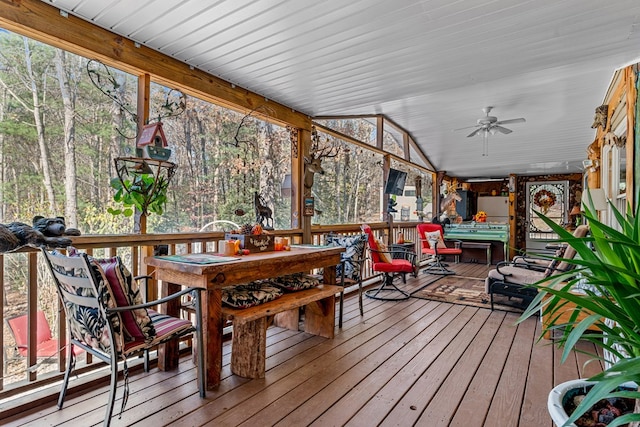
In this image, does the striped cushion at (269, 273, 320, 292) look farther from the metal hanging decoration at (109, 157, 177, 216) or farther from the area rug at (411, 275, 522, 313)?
the area rug at (411, 275, 522, 313)

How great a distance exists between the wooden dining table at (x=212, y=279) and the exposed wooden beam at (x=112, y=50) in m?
1.49

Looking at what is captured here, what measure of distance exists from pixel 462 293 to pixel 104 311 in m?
4.64

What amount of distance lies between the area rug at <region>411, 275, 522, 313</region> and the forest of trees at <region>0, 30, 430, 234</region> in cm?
271

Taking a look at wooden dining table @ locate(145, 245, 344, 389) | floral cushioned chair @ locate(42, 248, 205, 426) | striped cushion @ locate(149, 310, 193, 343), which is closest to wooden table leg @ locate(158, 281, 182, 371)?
wooden dining table @ locate(145, 245, 344, 389)

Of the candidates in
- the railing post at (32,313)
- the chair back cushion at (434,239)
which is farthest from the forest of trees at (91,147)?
the chair back cushion at (434,239)

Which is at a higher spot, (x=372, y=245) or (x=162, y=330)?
(x=372, y=245)


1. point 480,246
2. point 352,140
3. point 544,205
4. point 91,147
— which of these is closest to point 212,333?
point 91,147

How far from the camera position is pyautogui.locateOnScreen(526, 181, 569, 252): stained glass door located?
10.1m

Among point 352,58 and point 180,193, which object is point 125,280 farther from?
point 352,58

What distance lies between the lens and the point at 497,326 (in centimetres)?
360

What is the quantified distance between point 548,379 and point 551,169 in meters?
8.63

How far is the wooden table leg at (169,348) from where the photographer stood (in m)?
2.56

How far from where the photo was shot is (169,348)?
2.57m

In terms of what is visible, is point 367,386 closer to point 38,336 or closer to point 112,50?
point 38,336
